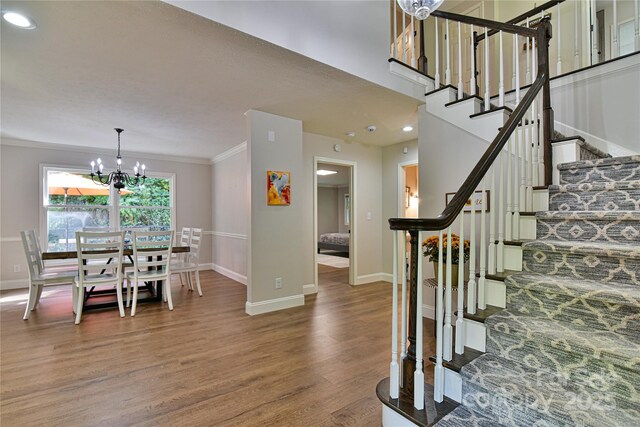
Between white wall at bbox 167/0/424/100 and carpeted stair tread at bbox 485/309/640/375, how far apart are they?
88.8 inches

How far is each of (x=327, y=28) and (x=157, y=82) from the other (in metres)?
1.66

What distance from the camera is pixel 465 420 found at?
133 centimetres

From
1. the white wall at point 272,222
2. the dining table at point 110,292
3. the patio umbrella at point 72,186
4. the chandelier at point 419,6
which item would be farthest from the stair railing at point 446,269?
the patio umbrella at point 72,186

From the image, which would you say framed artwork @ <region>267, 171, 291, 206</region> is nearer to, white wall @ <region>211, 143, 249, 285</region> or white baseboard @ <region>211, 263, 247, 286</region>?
white wall @ <region>211, 143, 249, 285</region>

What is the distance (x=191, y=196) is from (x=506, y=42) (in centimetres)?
629

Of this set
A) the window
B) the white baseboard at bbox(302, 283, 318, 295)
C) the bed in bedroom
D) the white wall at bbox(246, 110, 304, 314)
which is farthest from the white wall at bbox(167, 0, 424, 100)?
the bed in bedroom

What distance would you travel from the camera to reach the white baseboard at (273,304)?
141 inches

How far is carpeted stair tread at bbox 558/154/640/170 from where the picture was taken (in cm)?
193

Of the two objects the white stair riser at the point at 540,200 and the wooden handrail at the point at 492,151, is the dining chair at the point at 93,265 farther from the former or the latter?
the white stair riser at the point at 540,200

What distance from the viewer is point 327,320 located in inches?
134

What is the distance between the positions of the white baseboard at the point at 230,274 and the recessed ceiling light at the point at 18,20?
406 centimetres

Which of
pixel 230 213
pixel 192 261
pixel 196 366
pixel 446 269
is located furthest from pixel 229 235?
pixel 446 269

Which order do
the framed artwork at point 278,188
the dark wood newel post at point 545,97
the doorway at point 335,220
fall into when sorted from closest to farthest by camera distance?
the dark wood newel post at point 545,97 → the framed artwork at point 278,188 → the doorway at point 335,220

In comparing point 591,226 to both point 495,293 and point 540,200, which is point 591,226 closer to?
point 540,200
